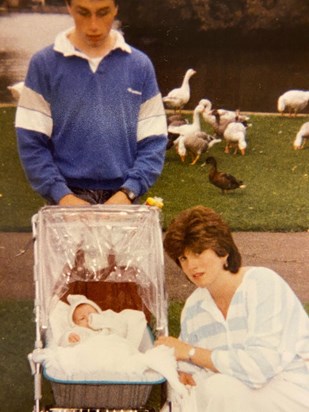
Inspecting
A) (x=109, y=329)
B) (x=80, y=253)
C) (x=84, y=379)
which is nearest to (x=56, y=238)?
(x=80, y=253)

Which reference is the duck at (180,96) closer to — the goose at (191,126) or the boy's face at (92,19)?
the goose at (191,126)

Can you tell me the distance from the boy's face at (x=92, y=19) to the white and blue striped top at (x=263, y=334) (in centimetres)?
86

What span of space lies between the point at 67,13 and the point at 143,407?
49.7 inches

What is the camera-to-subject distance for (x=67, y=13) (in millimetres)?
2873

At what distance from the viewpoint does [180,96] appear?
328 centimetres

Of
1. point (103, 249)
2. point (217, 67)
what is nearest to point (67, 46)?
point (103, 249)

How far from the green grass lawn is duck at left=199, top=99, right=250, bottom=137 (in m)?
0.07

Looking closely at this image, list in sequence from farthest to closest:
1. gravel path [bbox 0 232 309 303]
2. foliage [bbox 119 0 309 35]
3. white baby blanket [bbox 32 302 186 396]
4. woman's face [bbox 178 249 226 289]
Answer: gravel path [bbox 0 232 309 303], foliage [bbox 119 0 309 35], woman's face [bbox 178 249 226 289], white baby blanket [bbox 32 302 186 396]

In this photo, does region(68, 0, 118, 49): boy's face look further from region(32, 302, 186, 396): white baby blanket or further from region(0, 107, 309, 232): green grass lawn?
region(32, 302, 186, 396): white baby blanket

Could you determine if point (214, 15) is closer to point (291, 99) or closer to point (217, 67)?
point (217, 67)

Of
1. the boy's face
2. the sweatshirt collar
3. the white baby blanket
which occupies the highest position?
the boy's face

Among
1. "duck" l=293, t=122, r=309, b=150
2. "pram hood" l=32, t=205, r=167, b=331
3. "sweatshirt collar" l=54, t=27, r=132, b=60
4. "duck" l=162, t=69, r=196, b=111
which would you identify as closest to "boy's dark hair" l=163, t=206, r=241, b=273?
"pram hood" l=32, t=205, r=167, b=331

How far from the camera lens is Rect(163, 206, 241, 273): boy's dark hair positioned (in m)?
2.52

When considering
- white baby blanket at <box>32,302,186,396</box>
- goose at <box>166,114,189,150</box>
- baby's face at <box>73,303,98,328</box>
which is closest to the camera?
white baby blanket at <box>32,302,186,396</box>
